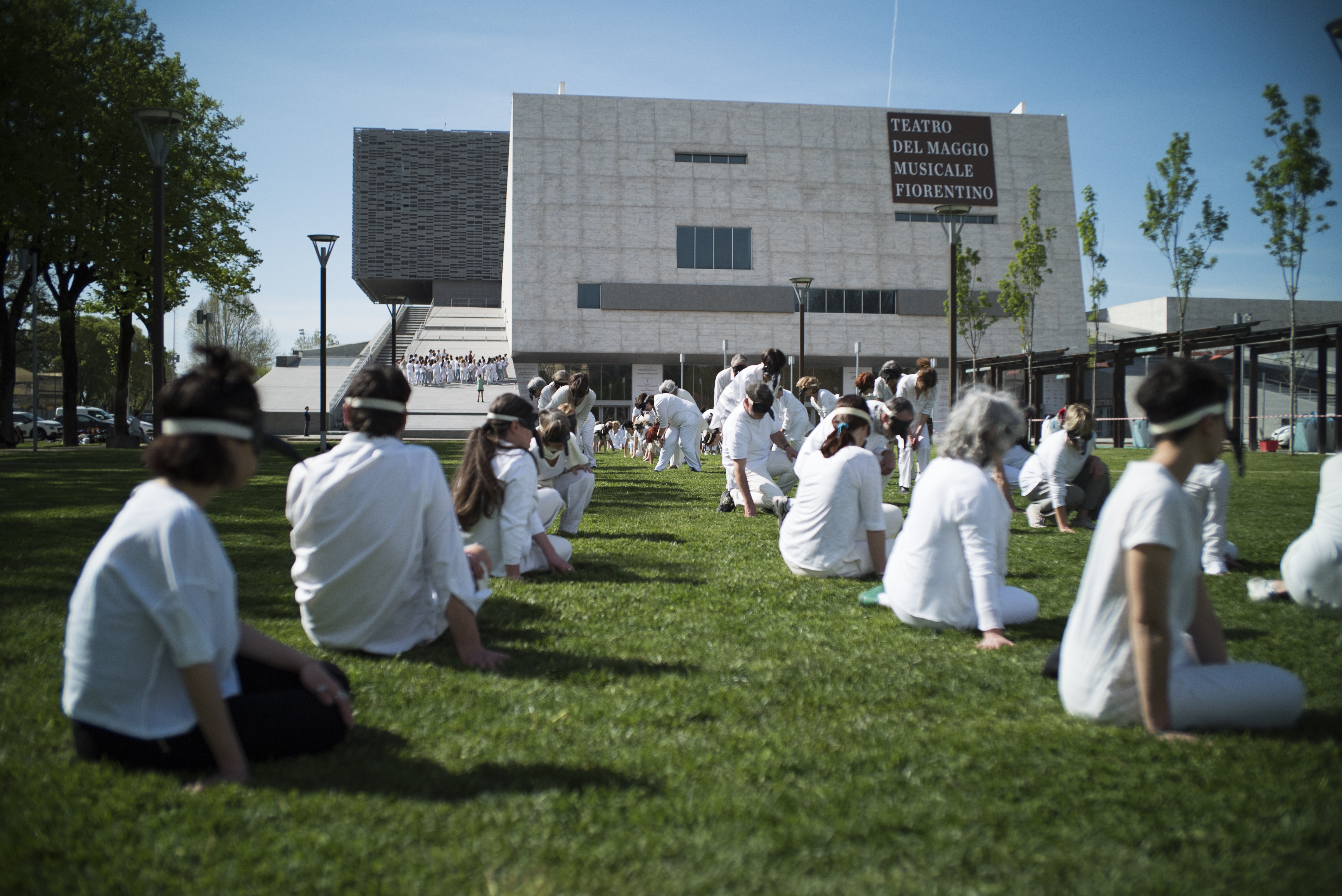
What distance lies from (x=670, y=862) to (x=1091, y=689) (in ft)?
6.04

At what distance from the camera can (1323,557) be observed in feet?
16.0

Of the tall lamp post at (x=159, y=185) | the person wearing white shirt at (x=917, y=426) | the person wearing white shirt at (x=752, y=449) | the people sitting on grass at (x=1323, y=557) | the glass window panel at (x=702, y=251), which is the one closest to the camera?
the people sitting on grass at (x=1323, y=557)

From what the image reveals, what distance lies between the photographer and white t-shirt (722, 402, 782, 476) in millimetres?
10492

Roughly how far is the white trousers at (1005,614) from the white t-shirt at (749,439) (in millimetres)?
5372

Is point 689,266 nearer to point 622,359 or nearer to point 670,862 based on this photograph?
point 622,359

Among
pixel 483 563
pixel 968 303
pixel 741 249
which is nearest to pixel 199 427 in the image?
pixel 483 563

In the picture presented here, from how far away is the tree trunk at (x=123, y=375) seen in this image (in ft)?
102

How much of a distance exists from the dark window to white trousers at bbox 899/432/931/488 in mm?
36835

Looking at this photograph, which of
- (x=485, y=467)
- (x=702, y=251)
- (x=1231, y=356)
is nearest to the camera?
(x=485, y=467)

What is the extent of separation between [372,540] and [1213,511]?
19.4ft

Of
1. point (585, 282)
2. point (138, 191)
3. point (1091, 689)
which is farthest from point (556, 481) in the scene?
point (585, 282)

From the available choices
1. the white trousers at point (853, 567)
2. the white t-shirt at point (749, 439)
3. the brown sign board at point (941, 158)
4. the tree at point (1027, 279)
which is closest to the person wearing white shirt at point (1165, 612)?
the white trousers at point (853, 567)

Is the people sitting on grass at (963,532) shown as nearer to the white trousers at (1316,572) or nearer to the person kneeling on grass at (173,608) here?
the white trousers at (1316,572)

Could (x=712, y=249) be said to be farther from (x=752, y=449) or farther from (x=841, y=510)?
(x=841, y=510)
